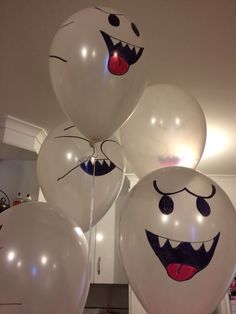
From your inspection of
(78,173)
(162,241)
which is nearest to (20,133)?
(78,173)

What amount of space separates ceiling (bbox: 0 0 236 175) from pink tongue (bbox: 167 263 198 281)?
0.94m

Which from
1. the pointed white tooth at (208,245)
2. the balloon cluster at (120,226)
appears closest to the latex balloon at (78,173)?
the balloon cluster at (120,226)

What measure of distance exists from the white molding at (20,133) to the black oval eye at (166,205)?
1.35 metres

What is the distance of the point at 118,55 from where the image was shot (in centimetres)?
77

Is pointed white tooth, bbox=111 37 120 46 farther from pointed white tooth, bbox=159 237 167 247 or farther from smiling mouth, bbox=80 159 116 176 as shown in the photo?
pointed white tooth, bbox=159 237 167 247

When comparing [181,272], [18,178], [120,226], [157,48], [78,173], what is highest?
[157,48]

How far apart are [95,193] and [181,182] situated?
31 cm

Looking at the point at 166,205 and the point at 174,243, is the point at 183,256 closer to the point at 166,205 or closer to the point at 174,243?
the point at 174,243

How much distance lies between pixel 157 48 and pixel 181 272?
964 mm

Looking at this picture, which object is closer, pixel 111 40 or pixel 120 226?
pixel 111 40

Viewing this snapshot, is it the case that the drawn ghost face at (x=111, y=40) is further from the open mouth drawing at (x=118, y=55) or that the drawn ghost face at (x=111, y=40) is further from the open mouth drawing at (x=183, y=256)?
the open mouth drawing at (x=183, y=256)

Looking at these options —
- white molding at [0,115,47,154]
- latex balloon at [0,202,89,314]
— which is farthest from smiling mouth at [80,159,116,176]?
white molding at [0,115,47,154]

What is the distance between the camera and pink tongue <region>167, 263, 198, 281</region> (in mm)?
773

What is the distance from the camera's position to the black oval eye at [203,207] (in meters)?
0.83
